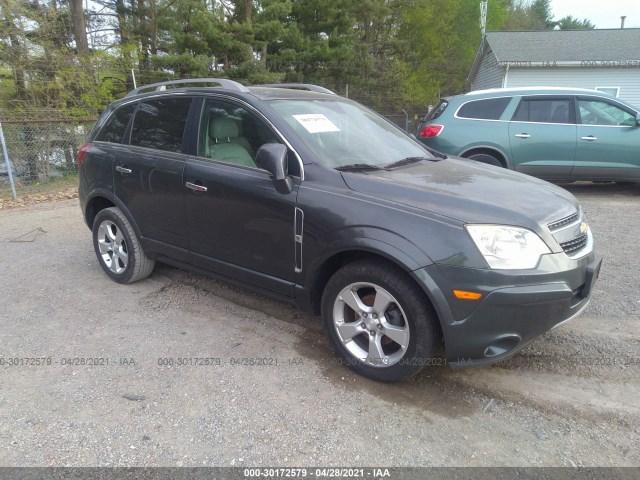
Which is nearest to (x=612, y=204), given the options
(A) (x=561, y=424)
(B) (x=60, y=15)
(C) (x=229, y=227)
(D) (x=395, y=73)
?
(A) (x=561, y=424)

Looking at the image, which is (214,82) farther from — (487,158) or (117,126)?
(487,158)

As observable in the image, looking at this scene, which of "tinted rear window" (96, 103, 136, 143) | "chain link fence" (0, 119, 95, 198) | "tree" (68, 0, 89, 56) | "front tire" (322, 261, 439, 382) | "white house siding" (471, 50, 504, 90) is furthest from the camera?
"white house siding" (471, 50, 504, 90)

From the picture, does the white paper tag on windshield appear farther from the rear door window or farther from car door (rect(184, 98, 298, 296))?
the rear door window

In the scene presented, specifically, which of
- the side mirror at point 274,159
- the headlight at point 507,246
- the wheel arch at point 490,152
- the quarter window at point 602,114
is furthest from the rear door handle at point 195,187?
the quarter window at point 602,114

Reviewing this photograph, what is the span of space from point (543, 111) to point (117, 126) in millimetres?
6592

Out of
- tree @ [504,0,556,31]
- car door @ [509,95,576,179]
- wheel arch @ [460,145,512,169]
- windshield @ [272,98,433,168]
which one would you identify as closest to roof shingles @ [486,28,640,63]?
car door @ [509,95,576,179]

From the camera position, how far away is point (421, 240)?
8.00 feet

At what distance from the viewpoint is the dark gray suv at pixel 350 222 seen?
2.39 m

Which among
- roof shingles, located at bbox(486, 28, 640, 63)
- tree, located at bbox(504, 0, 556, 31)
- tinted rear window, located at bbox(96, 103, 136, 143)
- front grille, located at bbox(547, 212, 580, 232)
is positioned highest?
tree, located at bbox(504, 0, 556, 31)

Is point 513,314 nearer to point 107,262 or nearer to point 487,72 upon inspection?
point 107,262

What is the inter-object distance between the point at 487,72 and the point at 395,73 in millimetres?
4757

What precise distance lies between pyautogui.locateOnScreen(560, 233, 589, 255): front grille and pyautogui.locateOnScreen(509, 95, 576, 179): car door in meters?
4.95

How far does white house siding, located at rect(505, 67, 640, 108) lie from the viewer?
16.6m

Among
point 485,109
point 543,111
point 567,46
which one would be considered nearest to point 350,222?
point 485,109
